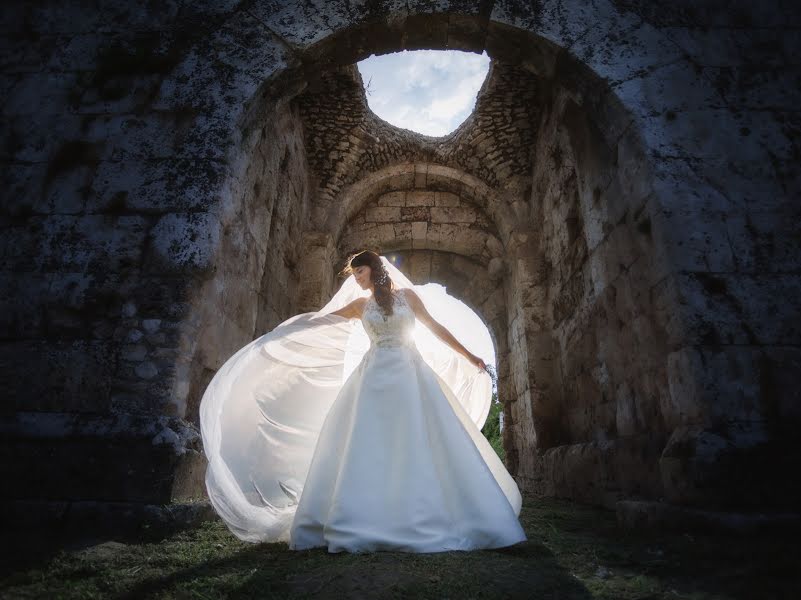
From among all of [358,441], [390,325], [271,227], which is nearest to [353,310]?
[390,325]

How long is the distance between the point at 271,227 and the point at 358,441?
2991 mm

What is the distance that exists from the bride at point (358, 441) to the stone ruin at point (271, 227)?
0.36 meters

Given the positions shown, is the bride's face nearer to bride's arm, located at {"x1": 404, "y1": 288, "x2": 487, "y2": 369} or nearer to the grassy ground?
bride's arm, located at {"x1": 404, "y1": 288, "x2": 487, "y2": 369}

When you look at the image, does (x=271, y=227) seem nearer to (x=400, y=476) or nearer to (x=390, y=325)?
(x=390, y=325)

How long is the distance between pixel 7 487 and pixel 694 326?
3.73 metres

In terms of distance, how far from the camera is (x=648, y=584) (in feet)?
4.92

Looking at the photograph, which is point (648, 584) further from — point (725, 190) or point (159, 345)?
point (159, 345)

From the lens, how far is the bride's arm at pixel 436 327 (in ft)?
9.32

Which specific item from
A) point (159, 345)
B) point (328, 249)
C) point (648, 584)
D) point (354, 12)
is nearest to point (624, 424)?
Answer: point (648, 584)

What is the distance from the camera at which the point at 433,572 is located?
1581mm

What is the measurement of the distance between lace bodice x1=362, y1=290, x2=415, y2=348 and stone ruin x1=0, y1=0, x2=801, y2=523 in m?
1.06

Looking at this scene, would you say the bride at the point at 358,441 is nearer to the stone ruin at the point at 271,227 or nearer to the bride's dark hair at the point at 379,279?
the bride's dark hair at the point at 379,279

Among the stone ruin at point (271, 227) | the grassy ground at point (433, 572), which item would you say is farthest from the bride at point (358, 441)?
the stone ruin at point (271, 227)

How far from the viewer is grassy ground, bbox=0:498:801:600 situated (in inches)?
56.1
